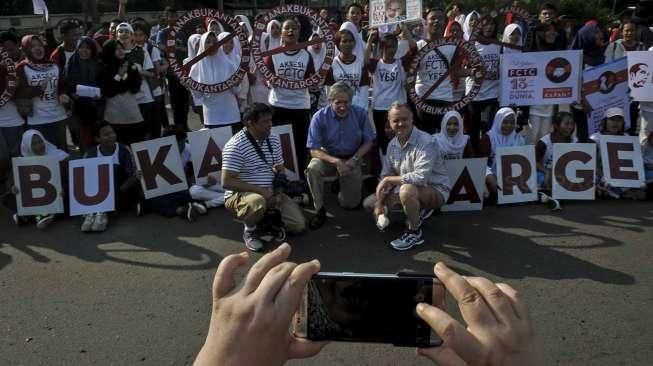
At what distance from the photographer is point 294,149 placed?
6.53 m

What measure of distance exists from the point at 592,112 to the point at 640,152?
1.02m

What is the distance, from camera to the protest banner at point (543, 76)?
697 centimetres

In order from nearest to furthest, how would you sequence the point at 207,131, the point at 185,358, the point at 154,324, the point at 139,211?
the point at 185,358 < the point at 154,324 < the point at 139,211 < the point at 207,131

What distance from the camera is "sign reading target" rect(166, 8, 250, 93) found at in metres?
6.46

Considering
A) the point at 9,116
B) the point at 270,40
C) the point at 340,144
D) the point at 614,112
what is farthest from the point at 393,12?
the point at 9,116

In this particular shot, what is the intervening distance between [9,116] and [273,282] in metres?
6.65

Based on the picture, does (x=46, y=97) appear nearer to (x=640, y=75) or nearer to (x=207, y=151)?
(x=207, y=151)

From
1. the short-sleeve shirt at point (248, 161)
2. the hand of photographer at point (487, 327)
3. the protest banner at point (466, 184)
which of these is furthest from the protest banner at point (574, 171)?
the hand of photographer at point (487, 327)

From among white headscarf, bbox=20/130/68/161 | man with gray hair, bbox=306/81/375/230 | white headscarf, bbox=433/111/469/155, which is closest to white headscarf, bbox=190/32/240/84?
man with gray hair, bbox=306/81/375/230

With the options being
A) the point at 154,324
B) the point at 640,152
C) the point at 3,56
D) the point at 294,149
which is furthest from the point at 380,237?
the point at 3,56

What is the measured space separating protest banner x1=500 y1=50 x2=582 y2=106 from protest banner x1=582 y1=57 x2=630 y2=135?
0.83 ft

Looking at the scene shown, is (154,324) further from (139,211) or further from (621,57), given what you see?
(621,57)

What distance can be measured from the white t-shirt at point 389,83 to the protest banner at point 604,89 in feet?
7.96

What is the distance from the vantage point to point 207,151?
6.45 meters
